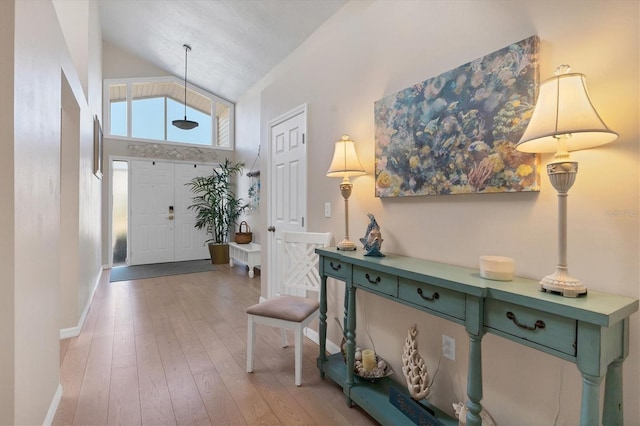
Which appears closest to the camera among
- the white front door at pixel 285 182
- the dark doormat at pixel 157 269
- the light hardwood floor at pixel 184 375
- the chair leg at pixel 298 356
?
the light hardwood floor at pixel 184 375

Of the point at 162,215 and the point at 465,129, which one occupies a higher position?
the point at 465,129

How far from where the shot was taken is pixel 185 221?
6.60 m

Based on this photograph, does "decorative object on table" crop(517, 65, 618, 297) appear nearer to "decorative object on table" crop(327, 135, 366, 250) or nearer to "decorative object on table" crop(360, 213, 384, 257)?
"decorative object on table" crop(360, 213, 384, 257)

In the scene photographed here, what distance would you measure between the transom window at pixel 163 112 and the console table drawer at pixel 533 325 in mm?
6627

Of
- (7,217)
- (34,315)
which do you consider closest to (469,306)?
(7,217)

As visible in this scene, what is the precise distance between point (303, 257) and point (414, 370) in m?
1.19

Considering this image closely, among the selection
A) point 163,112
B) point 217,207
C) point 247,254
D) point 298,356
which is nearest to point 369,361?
point 298,356

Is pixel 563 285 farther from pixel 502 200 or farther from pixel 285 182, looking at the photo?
pixel 285 182

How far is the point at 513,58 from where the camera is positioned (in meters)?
1.37

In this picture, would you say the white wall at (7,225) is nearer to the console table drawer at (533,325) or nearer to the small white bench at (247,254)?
→ the console table drawer at (533,325)

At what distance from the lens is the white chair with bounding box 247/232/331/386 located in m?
2.09

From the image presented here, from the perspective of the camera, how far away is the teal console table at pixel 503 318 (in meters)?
0.94

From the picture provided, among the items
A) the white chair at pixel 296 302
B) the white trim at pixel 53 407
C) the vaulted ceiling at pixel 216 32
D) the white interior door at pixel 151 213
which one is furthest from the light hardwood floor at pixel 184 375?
the vaulted ceiling at pixel 216 32

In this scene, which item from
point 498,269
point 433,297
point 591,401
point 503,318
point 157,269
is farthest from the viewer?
point 157,269
